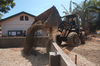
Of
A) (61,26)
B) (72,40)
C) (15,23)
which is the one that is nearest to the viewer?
(72,40)

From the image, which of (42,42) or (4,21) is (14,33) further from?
(42,42)

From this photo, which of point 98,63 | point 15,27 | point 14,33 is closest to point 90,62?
point 98,63

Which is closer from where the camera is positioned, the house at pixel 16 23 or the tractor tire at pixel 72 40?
the tractor tire at pixel 72 40

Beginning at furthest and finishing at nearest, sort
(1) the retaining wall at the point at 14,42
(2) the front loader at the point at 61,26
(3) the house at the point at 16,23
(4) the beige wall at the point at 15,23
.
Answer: (4) the beige wall at the point at 15,23 < (3) the house at the point at 16,23 < (1) the retaining wall at the point at 14,42 < (2) the front loader at the point at 61,26

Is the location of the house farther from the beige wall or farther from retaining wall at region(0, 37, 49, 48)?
retaining wall at region(0, 37, 49, 48)

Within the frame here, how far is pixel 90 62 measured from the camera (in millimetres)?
3973

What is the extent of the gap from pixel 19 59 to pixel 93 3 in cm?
1726

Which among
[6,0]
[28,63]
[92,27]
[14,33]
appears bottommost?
[28,63]

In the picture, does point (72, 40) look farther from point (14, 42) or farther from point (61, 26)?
point (14, 42)

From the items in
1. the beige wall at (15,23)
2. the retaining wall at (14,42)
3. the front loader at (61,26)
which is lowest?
the retaining wall at (14,42)

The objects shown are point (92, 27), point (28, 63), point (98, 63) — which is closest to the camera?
point (98, 63)

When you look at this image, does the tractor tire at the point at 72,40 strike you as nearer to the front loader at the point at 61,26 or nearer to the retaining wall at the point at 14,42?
the front loader at the point at 61,26

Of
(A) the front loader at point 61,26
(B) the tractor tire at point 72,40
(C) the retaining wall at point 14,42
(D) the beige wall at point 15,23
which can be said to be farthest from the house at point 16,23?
(B) the tractor tire at point 72,40

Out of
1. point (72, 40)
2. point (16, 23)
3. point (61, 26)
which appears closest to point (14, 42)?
point (61, 26)
